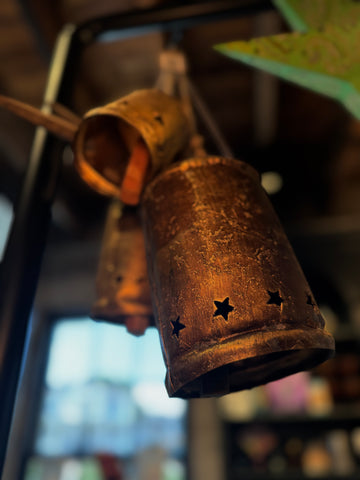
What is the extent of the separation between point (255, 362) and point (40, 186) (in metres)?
0.42

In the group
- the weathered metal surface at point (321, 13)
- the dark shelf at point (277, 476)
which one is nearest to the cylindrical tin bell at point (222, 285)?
the weathered metal surface at point (321, 13)

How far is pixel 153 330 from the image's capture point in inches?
105

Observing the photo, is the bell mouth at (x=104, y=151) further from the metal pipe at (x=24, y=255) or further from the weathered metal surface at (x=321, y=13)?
the weathered metal surface at (x=321, y=13)

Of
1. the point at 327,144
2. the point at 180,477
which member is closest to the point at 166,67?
the point at 327,144

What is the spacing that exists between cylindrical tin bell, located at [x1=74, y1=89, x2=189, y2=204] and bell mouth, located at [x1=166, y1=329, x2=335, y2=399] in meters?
0.28

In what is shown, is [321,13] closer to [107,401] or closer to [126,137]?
[126,137]

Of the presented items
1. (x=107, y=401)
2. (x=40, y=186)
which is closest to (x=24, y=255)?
(x=40, y=186)

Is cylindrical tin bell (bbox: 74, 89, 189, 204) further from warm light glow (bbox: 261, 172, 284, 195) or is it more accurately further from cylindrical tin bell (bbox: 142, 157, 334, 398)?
warm light glow (bbox: 261, 172, 284, 195)

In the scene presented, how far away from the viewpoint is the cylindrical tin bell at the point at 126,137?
21.7 inches

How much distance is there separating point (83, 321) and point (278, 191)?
7.10ft

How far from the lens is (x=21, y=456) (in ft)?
11.0

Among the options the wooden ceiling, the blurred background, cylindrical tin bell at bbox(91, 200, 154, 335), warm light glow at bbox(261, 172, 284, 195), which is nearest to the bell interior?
cylindrical tin bell at bbox(91, 200, 154, 335)

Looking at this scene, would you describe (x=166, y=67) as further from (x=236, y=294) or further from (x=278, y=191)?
(x=278, y=191)

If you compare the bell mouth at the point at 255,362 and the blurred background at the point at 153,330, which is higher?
the blurred background at the point at 153,330
